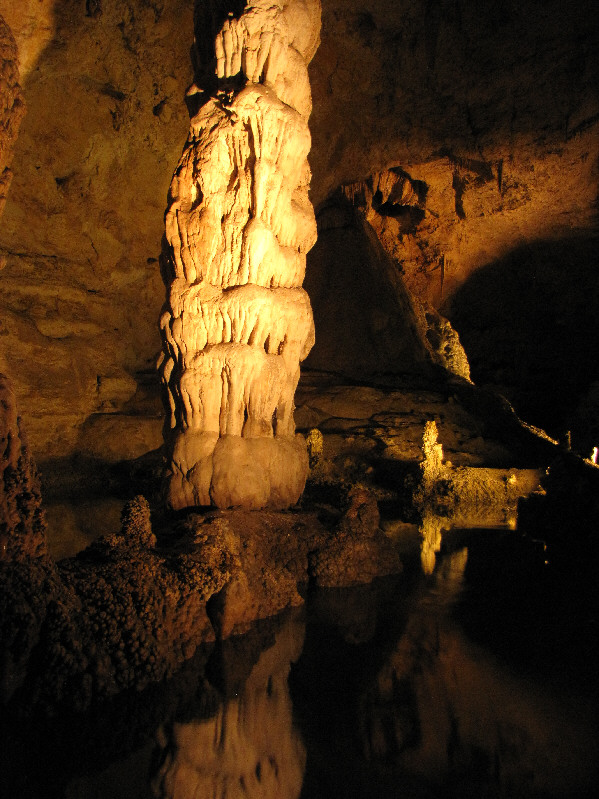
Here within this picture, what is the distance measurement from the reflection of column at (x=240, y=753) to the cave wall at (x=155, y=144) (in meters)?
7.17

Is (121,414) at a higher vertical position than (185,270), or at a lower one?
lower

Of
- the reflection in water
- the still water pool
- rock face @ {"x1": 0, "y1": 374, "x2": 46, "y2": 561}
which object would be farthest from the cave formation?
the reflection in water

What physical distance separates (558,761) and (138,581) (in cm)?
209

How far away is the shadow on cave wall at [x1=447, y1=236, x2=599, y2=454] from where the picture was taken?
42.7ft

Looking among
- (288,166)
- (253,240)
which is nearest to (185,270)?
(253,240)

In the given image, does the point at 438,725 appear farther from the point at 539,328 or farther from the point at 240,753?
the point at 539,328

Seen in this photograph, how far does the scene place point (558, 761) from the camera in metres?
2.22

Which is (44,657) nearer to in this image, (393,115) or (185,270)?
(185,270)

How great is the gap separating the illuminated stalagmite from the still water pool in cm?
165

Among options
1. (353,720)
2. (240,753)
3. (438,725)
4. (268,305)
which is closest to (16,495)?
(240,753)

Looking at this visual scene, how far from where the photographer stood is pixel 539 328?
1461cm

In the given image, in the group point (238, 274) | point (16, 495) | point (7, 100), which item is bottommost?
point (16, 495)

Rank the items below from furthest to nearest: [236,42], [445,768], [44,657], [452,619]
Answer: [236,42], [452,619], [44,657], [445,768]

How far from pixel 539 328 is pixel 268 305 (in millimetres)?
11573
